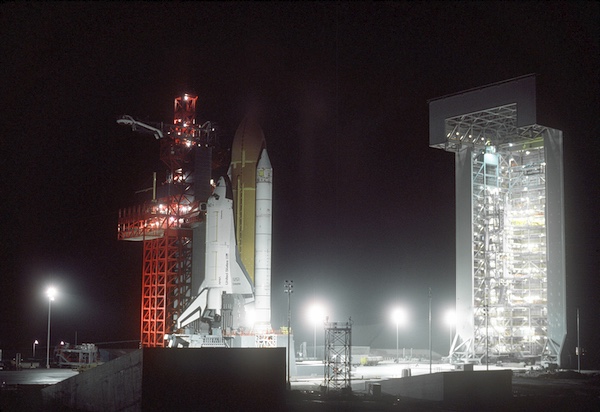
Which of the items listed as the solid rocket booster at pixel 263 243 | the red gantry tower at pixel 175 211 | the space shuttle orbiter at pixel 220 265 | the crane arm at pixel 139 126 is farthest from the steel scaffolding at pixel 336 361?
the crane arm at pixel 139 126

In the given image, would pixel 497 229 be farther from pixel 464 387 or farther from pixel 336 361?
pixel 464 387

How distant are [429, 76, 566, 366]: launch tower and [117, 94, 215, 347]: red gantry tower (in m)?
15.1

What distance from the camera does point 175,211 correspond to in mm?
52469

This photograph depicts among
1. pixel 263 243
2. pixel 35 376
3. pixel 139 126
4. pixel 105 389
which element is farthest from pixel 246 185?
pixel 105 389

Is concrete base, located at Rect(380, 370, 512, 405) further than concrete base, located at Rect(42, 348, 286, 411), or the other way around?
concrete base, located at Rect(380, 370, 512, 405)

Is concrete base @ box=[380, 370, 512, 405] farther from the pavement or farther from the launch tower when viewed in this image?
the launch tower

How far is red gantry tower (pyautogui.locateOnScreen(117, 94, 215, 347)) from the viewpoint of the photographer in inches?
2058

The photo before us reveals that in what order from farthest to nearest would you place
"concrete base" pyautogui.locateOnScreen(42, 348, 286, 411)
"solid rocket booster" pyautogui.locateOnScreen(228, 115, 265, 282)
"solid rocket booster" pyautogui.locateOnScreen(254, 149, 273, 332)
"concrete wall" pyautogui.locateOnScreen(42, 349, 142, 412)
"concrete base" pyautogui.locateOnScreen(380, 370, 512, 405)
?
"solid rocket booster" pyautogui.locateOnScreen(228, 115, 265, 282)
"solid rocket booster" pyautogui.locateOnScreen(254, 149, 273, 332)
"concrete base" pyautogui.locateOnScreen(380, 370, 512, 405)
"concrete wall" pyautogui.locateOnScreen(42, 349, 142, 412)
"concrete base" pyautogui.locateOnScreen(42, 348, 286, 411)

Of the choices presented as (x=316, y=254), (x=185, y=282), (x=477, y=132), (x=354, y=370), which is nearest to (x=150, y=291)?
(x=185, y=282)

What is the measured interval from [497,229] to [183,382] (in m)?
33.2

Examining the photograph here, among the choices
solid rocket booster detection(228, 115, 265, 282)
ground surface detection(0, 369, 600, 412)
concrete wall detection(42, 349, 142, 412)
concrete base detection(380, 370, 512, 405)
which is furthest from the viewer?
solid rocket booster detection(228, 115, 265, 282)

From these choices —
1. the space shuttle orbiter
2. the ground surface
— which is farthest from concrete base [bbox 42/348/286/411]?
the space shuttle orbiter

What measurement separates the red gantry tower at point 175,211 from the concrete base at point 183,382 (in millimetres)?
24601

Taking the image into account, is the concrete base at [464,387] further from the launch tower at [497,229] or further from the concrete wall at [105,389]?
the launch tower at [497,229]
